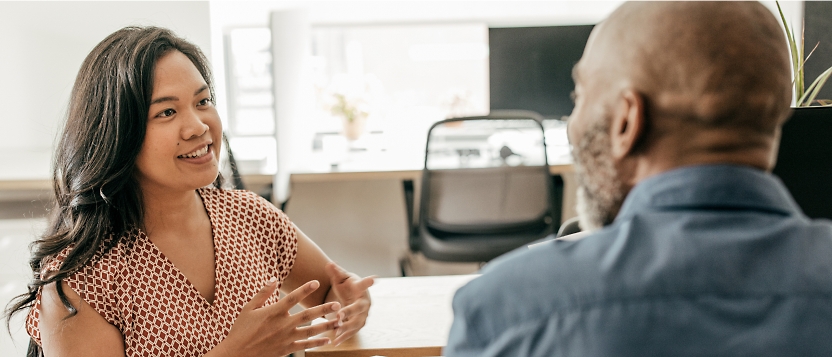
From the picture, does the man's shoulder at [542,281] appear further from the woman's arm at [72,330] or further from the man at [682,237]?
the woman's arm at [72,330]

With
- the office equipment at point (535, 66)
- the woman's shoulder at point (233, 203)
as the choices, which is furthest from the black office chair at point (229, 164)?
the office equipment at point (535, 66)

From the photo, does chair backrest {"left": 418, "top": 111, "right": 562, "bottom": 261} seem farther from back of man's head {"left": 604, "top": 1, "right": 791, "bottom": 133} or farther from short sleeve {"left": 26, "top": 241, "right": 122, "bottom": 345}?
back of man's head {"left": 604, "top": 1, "right": 791, "bottom": 133}

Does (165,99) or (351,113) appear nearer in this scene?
(165,99)

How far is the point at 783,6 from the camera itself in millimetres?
2971

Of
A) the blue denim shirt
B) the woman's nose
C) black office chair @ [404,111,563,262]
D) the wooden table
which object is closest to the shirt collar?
the blue denim shirt

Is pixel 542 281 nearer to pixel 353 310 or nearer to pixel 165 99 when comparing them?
pixel 353 310

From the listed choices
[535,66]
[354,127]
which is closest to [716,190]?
[535,66]

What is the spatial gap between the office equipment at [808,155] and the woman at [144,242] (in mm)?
897

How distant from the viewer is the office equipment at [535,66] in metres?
3.05

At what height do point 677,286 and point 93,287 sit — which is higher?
point 677,286

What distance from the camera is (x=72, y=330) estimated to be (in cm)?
96

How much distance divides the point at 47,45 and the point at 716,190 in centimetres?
227

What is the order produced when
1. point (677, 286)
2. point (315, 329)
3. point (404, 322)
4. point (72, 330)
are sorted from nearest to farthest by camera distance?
1. point (677, 286)
2. point (72, 330)
3. point (315, 329)
4. point (404, 322)

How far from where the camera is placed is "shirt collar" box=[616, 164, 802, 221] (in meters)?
0.50
